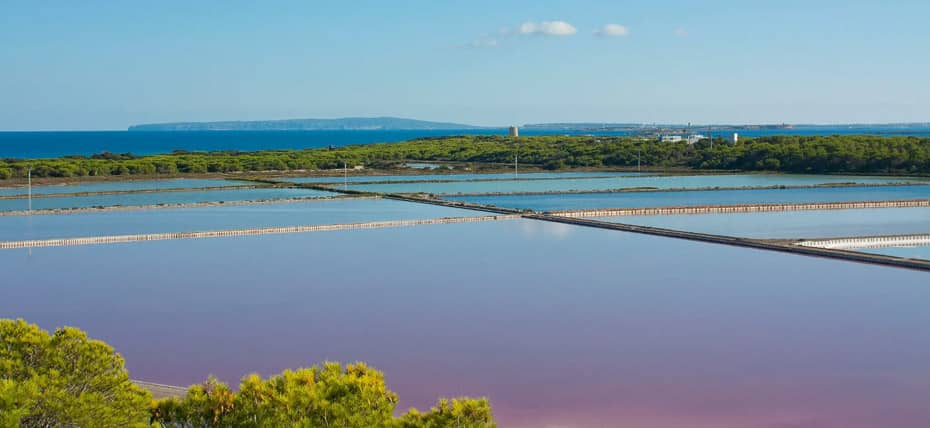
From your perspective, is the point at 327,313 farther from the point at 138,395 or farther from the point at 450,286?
the point at 138,395

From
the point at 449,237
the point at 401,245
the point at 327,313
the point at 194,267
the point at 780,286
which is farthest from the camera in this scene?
the point at 449,237

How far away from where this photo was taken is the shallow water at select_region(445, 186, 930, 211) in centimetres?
2791

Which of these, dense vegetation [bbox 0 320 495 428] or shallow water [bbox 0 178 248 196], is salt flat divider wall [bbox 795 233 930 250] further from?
shallow water [bbox 0 178 248 196]

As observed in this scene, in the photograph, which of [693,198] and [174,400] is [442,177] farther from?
[174,400]

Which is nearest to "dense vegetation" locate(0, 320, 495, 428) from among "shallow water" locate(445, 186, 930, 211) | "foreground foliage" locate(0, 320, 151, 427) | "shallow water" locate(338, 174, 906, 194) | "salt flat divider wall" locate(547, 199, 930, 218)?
"foreground foliage" locate(0, 320, 151, 427)

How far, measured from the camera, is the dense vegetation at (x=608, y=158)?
134ft

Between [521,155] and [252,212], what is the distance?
88.2 ft

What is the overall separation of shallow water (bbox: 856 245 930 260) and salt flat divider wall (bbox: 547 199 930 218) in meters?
7.06

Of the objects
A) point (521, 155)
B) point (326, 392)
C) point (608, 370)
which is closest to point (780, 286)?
point (608, 370)

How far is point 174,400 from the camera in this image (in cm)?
606

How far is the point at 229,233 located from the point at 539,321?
1051 cm

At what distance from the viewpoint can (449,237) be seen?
2108cm

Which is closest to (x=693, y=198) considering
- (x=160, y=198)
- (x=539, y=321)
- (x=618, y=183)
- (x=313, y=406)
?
(x=618, y=183)

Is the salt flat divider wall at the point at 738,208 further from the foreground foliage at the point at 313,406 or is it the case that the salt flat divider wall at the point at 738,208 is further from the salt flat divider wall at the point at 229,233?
the foreground foliage at the point at 313,406
